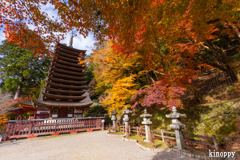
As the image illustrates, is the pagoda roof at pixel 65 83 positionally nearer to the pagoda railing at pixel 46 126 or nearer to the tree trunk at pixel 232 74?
the pagoda railing at pixel 46 126

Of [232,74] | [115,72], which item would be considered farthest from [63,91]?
[232,74]

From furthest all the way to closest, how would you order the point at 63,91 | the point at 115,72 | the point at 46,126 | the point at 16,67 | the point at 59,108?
the point at 16,67 < the point at 63,91 < the point at 59,108 < the point at 115,72 < the point at 46,126

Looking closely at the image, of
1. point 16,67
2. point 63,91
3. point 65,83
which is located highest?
point 16,67

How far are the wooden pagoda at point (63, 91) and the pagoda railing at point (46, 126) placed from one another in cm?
271

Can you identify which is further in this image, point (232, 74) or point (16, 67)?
point (16, 67)

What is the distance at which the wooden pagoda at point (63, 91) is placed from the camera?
1309 cm

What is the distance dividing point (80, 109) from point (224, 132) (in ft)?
49.3

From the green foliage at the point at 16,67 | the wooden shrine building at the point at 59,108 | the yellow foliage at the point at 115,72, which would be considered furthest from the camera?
the green foliage at the point at 16,67

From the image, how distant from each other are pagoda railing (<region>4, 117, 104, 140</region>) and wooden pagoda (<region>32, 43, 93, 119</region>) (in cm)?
271

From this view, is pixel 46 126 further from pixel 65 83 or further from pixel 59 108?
pixel 65 83

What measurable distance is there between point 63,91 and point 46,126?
6.13 meters

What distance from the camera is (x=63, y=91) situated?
15.0m

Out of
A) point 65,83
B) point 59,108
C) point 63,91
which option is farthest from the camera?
point 65,83

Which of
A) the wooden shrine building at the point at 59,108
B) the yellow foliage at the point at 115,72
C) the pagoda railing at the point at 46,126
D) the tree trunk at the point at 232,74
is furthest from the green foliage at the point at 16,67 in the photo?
the tree trunk at the point at 232,74
